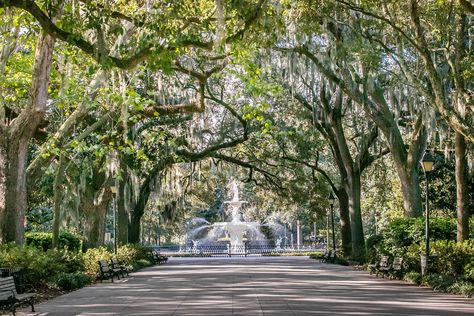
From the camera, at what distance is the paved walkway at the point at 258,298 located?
1166cm

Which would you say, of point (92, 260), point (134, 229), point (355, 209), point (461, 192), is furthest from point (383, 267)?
point (134, 229)

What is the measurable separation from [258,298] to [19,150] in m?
6.77

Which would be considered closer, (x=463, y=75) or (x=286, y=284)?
(x=463, y=75)

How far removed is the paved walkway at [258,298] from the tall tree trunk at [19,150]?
2.18m

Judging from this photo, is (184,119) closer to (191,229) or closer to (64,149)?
(64,149)

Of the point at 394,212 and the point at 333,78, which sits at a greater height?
the point at 333,78

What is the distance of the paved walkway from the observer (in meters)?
11.7

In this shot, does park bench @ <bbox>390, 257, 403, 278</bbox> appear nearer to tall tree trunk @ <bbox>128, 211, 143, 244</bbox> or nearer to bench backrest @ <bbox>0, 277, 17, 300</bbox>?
bench backrest @ <bbox>0, 277, 17, 300</bbox>

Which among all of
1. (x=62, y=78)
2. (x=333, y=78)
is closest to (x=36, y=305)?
(x=62, y=78)

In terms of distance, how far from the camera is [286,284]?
17594 millimetres

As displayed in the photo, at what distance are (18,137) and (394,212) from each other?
33776mm

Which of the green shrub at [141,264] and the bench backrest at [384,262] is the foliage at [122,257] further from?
the bench backrest at [384,262]

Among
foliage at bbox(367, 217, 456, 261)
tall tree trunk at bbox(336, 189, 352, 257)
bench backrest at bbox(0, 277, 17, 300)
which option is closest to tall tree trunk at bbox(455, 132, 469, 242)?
foliage at bbox(367, 217, 456, 261)

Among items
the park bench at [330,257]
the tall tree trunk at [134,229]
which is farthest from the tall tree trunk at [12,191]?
the park bench at [330,257]
